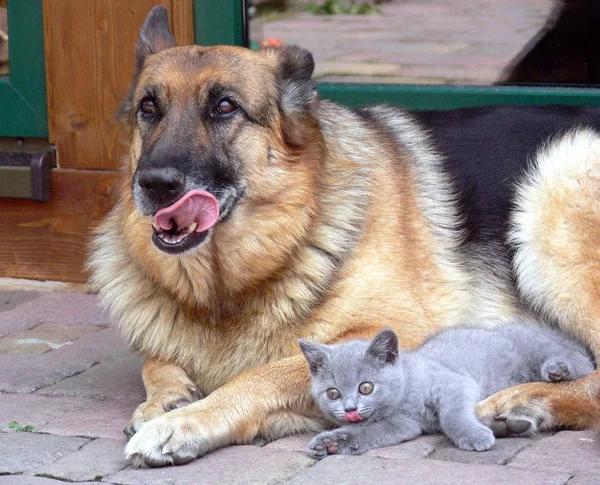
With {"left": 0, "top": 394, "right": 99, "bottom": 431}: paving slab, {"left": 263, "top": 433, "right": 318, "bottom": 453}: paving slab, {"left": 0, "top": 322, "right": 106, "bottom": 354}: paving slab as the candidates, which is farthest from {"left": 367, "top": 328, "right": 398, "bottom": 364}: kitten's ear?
{"left": 0, "top": 322, "right": 106, "bottom": 354}: paving slab

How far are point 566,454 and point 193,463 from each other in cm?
122

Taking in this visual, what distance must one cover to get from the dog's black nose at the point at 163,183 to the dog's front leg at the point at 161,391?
724mm

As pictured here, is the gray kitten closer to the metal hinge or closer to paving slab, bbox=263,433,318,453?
paving slab, bbox=263,433,318,453

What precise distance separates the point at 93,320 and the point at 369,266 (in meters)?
1.86

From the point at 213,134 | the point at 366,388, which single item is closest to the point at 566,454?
the point at 366,388

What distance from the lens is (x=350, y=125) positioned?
15.1 feet

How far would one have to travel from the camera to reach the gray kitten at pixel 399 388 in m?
3.62

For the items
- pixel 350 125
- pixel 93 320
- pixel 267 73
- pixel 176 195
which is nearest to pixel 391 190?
pixel 350 125

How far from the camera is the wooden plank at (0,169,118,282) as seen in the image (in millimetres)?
5871

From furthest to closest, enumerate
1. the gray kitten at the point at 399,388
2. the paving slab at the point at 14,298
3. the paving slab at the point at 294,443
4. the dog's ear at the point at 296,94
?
the paving slab at the point at 14,298 → the dog's ear at the point at 296,94 → the paving slab at the point at 294,443 → the gray kitten at the point at 399,388

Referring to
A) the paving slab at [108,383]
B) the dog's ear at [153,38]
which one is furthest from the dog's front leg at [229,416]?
the dog's ear at [153,38]

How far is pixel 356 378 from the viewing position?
146 inches

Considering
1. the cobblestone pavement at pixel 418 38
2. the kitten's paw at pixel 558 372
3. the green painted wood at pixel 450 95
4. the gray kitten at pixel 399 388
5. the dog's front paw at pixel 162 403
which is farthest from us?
the cobblestone pavement at pixel 418 38

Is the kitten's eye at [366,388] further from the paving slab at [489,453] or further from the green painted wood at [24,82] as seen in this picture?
the green painted wood at [24,82]
